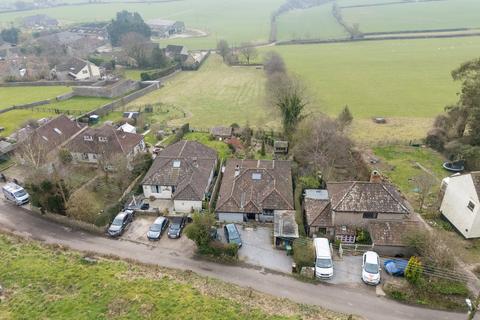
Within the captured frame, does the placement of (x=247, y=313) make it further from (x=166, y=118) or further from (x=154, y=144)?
(x=166, y=118)

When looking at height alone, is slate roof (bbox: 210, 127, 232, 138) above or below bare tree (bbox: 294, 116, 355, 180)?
below

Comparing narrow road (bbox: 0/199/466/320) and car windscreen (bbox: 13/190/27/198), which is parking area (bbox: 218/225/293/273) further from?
car windscreen (bbox: 13/190/27/198)

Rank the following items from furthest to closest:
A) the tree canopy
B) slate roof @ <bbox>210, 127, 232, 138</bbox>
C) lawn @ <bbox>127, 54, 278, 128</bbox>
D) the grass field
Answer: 1. the tree canopy
2. lawn @ <bbox>127, 54, 278, 128</bbox>
3. the grass field
4. slate roof @ <bbox>210, 127, 232, 138</bbox>

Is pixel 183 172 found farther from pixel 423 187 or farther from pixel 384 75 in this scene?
pixel 384 75

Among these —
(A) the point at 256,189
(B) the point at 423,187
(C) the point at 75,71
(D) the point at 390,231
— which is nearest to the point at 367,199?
(D) the point at 390,231

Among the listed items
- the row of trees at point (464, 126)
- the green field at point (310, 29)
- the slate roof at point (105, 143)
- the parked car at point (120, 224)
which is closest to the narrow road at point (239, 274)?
the parked car at point (120, 224)

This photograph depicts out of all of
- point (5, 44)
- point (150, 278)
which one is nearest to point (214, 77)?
point (150, 278)

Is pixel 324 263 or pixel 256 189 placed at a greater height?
pixel 256 189

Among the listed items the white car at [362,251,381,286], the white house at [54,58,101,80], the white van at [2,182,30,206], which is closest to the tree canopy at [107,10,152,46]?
the white house at [54,58,101,80]
